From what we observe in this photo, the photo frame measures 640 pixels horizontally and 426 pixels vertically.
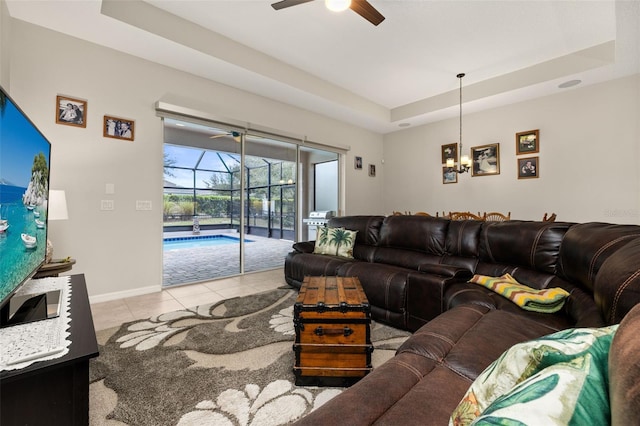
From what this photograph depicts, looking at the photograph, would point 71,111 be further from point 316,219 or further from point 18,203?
point 316,219

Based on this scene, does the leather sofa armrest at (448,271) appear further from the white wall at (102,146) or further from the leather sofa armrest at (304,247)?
the white wall at (102,146)

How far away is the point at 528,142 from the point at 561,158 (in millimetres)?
534

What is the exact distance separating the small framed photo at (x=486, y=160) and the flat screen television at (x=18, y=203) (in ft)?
19.2

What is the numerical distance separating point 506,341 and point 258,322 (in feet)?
6.19

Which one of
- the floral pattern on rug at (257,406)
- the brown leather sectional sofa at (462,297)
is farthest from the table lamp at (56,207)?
the brown leather sectional sofa at (462,297)

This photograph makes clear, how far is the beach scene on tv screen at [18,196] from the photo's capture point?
923mm

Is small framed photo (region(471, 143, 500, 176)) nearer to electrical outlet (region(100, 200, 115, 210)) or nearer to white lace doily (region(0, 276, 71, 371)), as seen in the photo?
electrical outlet (region(100, 200, 115, 210))

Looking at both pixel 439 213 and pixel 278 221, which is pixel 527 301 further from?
pixel 278 221

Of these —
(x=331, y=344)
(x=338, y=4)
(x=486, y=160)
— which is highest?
(x=338, y=4)

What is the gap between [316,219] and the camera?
18.2 ft

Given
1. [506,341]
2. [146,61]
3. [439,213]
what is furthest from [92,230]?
[439,213]

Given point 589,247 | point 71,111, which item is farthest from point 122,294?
point 589,247

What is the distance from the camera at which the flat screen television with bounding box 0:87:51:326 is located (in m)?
0.93

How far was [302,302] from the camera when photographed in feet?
5.41
